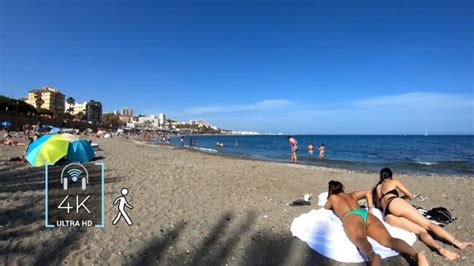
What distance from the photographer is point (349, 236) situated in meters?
4.58

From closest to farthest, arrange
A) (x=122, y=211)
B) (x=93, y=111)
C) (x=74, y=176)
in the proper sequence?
(x=122, y=211), (x=74, y=176), (x=93, y=111)

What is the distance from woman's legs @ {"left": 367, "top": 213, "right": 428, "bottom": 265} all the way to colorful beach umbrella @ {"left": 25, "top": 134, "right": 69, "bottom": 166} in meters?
10.2

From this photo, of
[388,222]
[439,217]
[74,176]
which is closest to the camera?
[388,222]

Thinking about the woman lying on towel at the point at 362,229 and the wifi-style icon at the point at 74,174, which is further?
the wifi-style icon at the point at 74,174

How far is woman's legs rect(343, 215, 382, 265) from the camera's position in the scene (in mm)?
3998

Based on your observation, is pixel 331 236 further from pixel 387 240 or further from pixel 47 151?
pixel 47 151

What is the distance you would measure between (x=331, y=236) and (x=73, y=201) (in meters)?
5.35

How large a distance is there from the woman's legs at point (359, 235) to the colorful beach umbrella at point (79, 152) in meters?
10.6

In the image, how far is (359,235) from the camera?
4438 mm

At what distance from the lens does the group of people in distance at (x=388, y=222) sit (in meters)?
4.25

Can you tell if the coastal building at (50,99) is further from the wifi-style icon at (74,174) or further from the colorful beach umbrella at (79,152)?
the wifi-style icon at (74,174)

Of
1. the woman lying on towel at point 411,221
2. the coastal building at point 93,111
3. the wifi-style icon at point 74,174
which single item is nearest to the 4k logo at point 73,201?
the wifi-style icon at point 74,174

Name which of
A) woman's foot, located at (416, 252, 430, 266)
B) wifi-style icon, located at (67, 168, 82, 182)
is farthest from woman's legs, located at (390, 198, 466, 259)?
wifi-style icon, located at (67, 168, 82, 182)

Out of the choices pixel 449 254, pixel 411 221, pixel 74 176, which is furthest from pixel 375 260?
pixel 74 176
